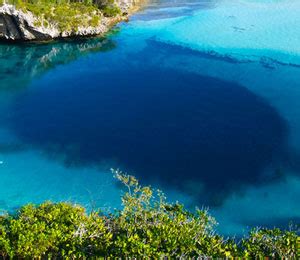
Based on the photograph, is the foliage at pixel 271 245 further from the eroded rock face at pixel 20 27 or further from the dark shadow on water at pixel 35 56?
the eroded rock face at pixel 20 27

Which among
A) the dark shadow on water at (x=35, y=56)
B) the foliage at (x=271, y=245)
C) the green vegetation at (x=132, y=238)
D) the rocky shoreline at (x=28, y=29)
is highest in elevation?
the rocky shoreline at (x=28, y=29)

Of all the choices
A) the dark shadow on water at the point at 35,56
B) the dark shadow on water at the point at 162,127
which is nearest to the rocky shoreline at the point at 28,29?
the dark shadow on water at the point at 35,56

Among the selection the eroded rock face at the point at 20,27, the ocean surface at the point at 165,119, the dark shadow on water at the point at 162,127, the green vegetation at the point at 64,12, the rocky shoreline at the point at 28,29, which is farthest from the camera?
the green vegetation at the point at 64,12

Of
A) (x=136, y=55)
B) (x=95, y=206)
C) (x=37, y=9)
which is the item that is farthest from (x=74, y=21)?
(x=95, y=206)

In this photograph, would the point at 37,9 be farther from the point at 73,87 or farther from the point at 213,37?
the point at 213,37

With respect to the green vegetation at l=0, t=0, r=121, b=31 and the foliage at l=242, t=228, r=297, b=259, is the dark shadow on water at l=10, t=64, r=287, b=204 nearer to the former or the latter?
the foliage at l=242, t=228, r=297, b=259

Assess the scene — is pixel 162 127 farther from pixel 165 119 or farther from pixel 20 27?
pixel 20 27
